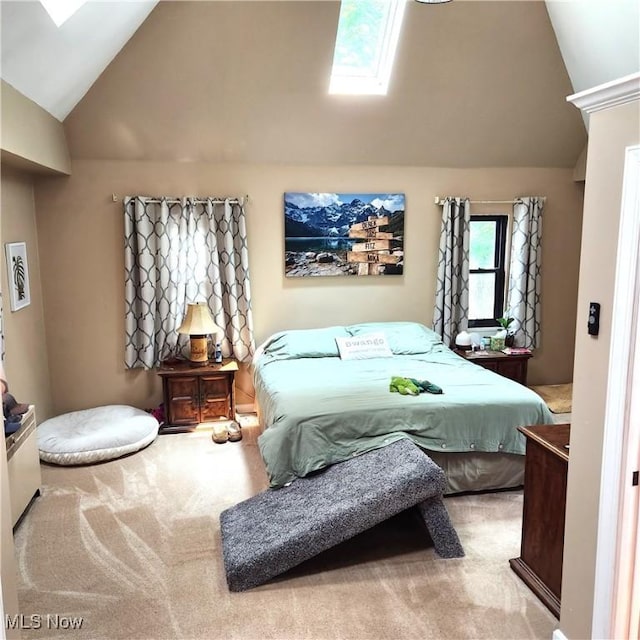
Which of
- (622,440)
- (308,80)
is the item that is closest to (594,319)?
(622,440)

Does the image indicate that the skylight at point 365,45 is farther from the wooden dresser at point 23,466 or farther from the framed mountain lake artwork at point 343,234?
the wooden dresser at point 23,466

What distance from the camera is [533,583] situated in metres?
2.79

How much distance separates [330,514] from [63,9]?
116 inches

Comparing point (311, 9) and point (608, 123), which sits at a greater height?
point (311, 9)

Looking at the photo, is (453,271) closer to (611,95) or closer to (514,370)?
(514,370)

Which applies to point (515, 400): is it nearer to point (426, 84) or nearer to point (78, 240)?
point (426, 84)

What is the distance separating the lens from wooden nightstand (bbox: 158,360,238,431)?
4.94 meters

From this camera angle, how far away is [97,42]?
366 centimetres

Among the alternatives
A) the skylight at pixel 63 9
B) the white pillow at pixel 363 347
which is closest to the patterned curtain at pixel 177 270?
the white pillow at pixel 363 347

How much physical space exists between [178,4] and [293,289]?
2.54 meters

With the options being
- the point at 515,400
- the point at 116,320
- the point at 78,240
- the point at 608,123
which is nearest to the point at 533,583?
the point at 515,400

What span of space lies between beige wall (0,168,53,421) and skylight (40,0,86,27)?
5.15 feet

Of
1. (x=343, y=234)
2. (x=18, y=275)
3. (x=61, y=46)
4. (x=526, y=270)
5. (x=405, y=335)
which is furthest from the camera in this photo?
(x=526, y=270)

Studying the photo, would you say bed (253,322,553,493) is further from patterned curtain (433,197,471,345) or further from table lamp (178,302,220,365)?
patterned curtain (433,197,471,345)
